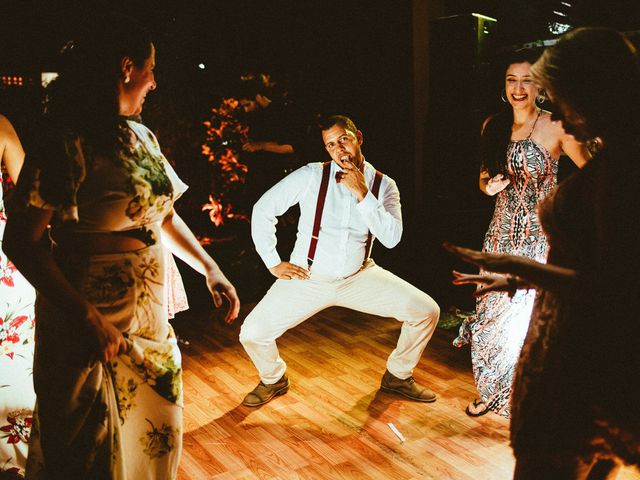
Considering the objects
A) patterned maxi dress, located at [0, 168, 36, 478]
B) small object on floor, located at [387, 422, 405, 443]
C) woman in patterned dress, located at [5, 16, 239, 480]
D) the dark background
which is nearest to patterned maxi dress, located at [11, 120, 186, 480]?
woman in patterned dress, located at [5, 16, 239, 480]

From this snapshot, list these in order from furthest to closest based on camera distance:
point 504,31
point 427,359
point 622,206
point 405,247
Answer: point 405,247, point 504,31, point 427,359, point 622,206

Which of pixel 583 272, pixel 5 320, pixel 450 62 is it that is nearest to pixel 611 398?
pixel 583 272

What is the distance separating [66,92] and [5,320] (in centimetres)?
134

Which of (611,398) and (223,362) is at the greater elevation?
(611,398)

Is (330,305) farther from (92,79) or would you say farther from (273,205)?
(92,79)

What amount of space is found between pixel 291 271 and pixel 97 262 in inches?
71.0

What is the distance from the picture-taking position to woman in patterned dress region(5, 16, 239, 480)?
5.06 ft

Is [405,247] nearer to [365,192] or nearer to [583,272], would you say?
[365,192]

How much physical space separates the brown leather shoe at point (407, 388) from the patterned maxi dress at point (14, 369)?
1.99 metres

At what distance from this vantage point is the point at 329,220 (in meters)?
3.46

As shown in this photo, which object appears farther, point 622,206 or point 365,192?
point 365,192

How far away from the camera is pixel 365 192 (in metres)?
3.25

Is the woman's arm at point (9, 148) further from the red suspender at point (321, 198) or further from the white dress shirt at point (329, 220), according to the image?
the red suspender at point (321, 198)

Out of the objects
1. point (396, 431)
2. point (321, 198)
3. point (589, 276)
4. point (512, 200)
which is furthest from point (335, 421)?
point (589, 276)
